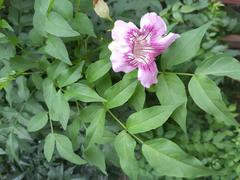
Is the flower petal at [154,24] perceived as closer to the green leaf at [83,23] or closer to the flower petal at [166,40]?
the flower petal at [166,40]

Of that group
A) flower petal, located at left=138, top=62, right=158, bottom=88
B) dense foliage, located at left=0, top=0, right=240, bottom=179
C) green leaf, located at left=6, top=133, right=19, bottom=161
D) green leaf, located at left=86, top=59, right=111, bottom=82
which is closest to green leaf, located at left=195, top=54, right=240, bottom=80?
dense foliage, located at left=0, top=0, right=240, bottom=179

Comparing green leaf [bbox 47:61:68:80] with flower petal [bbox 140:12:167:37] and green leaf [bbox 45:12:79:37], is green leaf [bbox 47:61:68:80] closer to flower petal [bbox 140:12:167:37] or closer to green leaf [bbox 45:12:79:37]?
green leaf [bbox 45:12:79:37]

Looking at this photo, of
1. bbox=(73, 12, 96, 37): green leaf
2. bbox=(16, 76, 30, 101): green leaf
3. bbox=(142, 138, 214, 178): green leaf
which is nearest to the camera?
bbox=(142, 138, 214, 178): green leaf

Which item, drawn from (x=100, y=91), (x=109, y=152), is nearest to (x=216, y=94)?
(x=100, y=91)

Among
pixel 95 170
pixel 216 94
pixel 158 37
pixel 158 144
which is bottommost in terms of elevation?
pixel 95 170

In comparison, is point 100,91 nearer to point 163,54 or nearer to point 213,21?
point 163,54

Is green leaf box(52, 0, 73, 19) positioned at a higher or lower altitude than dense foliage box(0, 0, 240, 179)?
higher

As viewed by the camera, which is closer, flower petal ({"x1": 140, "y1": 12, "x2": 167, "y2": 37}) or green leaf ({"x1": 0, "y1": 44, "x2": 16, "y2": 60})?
flower petal ({"x1": 140, "y1": 12, "x2": 167, "y2": 37})
